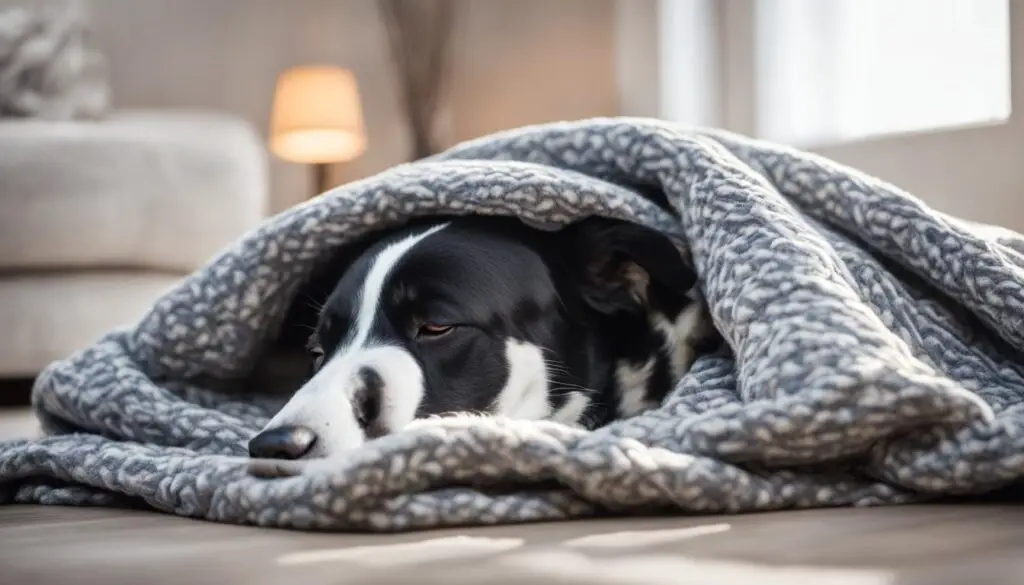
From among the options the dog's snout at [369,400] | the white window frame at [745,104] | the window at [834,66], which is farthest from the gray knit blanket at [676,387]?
the window at [834,66]

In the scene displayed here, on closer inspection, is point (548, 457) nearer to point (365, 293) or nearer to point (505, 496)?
point (505, 496)

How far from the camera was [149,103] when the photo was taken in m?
4.35

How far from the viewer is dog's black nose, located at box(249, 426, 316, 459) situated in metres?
1.00

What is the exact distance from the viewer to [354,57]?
4430mm

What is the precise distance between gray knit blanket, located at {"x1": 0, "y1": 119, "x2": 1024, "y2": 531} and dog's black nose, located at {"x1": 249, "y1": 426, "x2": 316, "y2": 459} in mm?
27

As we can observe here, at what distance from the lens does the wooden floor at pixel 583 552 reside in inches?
28.5

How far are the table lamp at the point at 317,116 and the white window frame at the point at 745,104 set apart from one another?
3.13 ft

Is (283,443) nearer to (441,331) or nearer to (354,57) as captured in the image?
(441,331)

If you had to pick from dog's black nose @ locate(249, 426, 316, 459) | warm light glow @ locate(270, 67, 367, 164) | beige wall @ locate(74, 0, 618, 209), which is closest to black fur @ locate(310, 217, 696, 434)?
dog's black nose @ locate(249, 426, 316, 459)

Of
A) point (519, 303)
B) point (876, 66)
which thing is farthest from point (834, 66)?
point (519, 303)

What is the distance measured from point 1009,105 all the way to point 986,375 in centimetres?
122

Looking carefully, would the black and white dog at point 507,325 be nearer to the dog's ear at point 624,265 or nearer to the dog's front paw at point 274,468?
the dog's ear at point 624,265

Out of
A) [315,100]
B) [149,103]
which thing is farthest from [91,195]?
[149,103]

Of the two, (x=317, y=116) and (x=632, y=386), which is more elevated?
(x=317, y=116)
